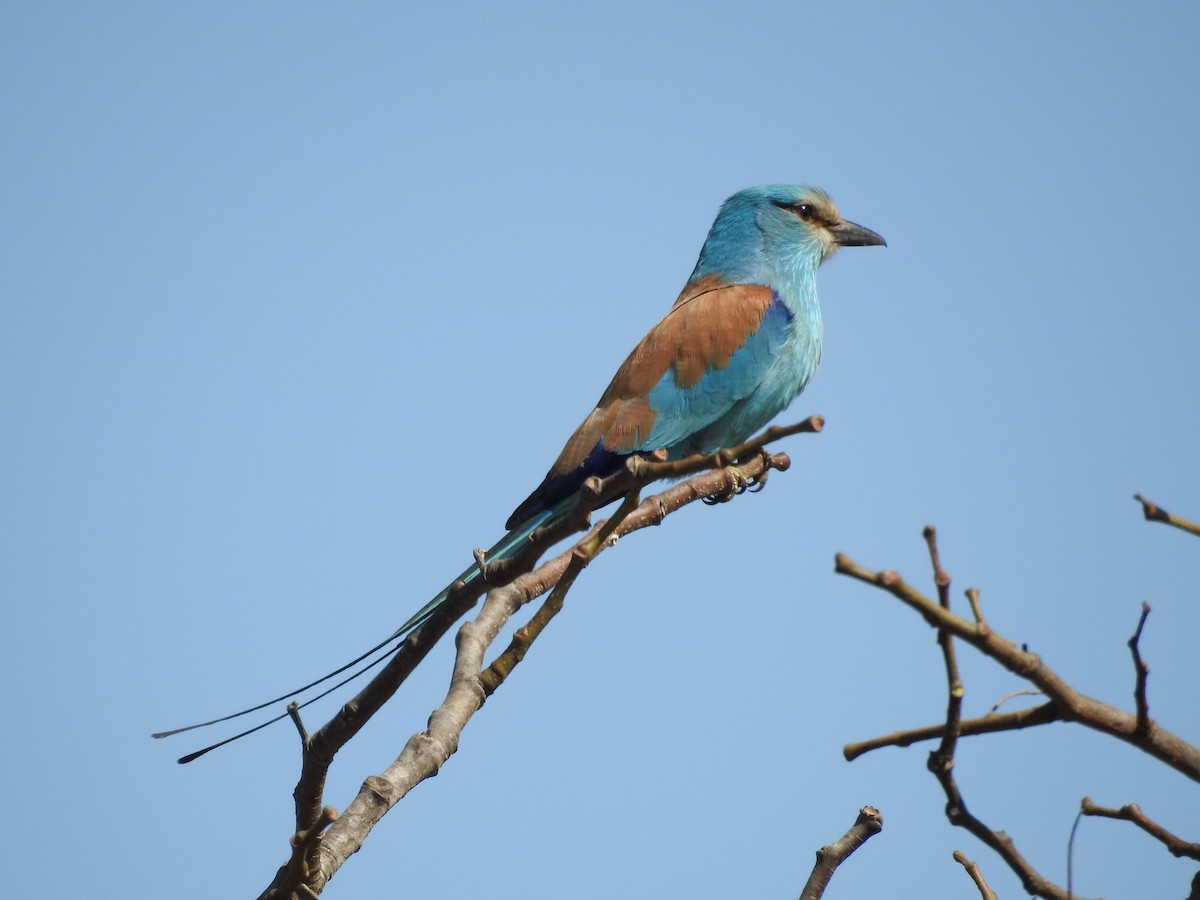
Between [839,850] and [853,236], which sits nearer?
[839,850]

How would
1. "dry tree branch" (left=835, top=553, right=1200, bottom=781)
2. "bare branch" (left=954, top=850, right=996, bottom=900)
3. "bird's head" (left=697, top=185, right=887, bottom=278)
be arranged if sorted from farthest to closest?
"bird's head" (left=697, top=185, right=887, bottom=278) → "bare branch" (left=954, top=850, right=996, bottom=900) → "dry tree branch" (left=835, top=553, right=1200, bottom=781)

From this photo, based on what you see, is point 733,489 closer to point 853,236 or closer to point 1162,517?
point 853,236

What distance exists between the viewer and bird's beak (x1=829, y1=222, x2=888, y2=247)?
654 cm

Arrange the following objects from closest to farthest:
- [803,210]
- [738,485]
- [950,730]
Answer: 1. [950,730]
2. [738,485]
3. [803,210]

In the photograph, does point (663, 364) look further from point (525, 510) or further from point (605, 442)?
point (525, 510)

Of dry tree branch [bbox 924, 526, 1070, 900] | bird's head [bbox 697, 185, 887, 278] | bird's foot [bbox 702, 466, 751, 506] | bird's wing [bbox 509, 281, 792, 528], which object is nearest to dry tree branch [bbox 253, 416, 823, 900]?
dry tree branch [bbox 924, 526, 1070, 900]

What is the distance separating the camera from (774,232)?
20.4 feet

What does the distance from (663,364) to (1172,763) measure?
3.71 metres

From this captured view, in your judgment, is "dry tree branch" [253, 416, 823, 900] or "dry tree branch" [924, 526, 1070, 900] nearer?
"dry tree branch" [924, 526, 1070, 900]

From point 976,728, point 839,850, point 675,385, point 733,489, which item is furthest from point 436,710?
point 675,385

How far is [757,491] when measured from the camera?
480 cm

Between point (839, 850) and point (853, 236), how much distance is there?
4.54 m

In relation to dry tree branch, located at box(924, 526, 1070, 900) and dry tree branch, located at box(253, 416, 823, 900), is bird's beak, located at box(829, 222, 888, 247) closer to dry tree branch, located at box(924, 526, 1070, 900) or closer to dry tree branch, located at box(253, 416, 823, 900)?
dry tree branch, located at box(253, 416, 823, 900)

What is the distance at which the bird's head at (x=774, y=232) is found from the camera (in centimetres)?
612
